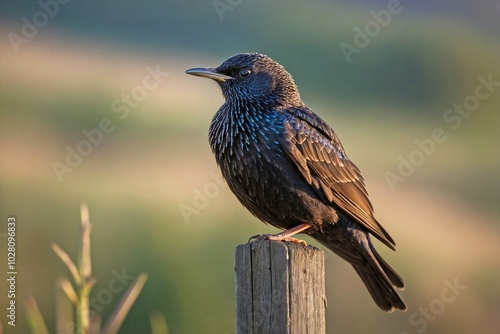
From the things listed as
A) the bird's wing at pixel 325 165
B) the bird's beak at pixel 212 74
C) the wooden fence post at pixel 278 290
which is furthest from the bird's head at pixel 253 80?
the wooden fence post at pixel 278 290

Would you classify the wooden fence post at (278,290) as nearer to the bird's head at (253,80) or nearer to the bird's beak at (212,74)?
the bird's head at (253,80)

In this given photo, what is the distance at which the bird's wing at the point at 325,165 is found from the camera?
3987 millimetres

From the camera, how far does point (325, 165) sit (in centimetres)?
411

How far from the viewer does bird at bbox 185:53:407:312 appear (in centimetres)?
392

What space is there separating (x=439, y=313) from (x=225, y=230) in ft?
6.32

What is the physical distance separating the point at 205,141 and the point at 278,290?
9.97ft

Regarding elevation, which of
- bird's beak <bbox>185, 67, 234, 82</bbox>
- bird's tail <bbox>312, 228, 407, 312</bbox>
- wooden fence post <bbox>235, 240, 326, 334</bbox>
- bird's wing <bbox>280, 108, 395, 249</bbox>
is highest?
bird's beak <bbox>185, 67, 234, 82</bbox>

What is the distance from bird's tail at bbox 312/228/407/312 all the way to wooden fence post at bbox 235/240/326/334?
4.45 feet

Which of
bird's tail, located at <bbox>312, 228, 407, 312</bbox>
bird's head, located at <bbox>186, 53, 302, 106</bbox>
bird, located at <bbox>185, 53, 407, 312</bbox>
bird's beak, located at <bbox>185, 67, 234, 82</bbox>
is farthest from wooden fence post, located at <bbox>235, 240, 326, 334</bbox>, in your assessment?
bird's beak, located at <bbox>185, 67, 234, 82</bbox>

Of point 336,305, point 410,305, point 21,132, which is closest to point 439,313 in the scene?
point 410,305

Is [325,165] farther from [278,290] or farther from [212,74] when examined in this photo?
[278,290]

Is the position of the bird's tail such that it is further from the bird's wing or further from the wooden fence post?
the wooden fence post

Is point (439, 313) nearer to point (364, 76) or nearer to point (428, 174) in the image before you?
point (428, 174)

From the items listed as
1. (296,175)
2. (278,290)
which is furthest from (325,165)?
(278,290)
